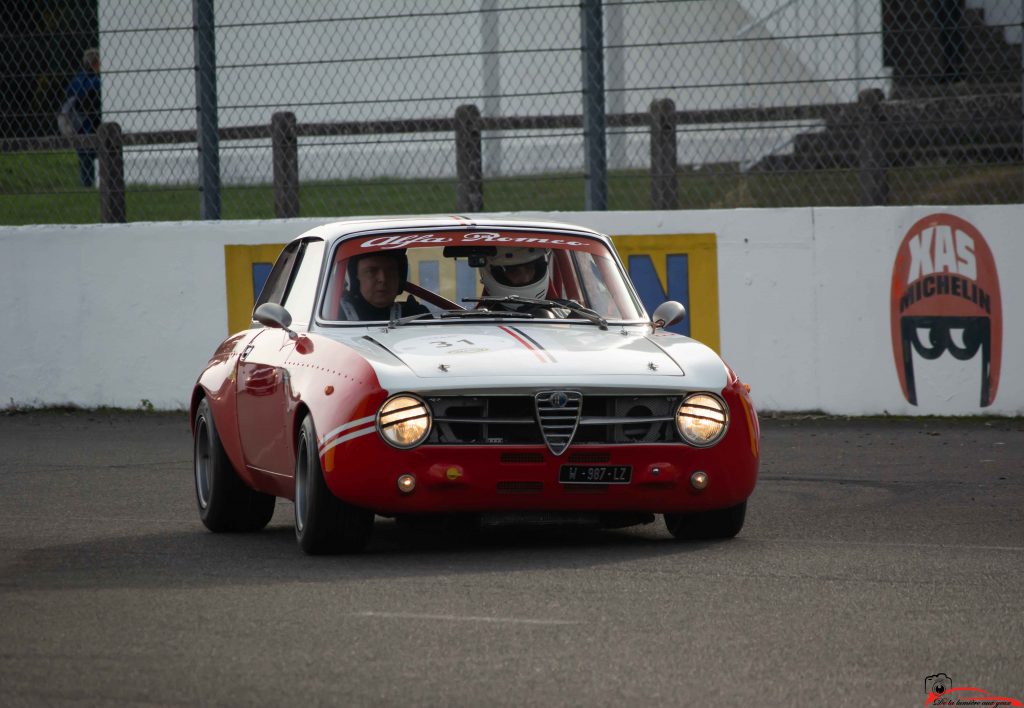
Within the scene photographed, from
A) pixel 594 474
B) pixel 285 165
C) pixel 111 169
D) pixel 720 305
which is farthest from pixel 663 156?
pixel 594 474

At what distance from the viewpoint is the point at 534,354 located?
745cm

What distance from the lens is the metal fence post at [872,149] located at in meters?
13.6

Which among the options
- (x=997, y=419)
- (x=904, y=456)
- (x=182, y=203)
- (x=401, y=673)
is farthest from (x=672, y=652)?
(x=182, y=203)

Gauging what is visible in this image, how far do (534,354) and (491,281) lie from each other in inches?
47.1

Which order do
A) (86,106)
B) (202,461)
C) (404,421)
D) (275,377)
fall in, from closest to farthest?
1. (404,421)
2. (275,377)
3. (202,461)
4. (86,106)

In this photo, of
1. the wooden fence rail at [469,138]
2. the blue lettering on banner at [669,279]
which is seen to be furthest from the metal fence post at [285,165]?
the blue lettering on banner at [669,279]

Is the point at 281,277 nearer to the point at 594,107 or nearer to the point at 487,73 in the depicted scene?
the point at 594,107

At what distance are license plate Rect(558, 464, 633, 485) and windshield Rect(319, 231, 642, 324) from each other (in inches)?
44.0

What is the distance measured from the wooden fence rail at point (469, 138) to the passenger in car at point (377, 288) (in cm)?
594

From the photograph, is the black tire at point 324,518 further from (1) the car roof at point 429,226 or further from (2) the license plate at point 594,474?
(1) the car roof at point 429,226

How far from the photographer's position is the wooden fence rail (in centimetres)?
1378

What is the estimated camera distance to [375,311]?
325 inches

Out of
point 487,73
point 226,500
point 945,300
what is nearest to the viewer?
point 226,500

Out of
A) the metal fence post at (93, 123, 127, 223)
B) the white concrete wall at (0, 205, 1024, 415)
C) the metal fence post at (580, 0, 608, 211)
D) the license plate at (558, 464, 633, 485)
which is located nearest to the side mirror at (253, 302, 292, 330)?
the license plate at (558, 464, 633, 485)
